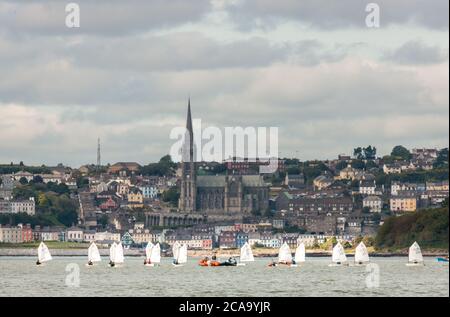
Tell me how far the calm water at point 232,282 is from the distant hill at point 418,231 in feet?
133

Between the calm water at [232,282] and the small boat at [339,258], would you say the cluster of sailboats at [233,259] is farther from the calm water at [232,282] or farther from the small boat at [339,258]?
the calm water at [232,282]

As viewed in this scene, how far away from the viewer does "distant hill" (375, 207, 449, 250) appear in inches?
5763

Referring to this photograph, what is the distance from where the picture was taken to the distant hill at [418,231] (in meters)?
146

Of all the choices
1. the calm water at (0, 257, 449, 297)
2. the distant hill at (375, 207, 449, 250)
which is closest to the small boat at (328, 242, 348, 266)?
the calm water at (0, 257, 449, 297)

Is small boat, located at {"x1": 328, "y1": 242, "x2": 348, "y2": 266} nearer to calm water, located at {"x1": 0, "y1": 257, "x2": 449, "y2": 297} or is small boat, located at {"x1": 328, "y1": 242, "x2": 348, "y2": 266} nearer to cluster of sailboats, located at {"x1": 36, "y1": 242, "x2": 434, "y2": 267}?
cluster of sailboats, located at {"x1": 36, "y1": 242, "x2": 434, "y2": 267}

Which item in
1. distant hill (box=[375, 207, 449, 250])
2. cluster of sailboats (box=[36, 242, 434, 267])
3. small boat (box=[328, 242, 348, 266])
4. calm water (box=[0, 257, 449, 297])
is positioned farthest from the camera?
distant hill (box=[375, 207, 449, 250])

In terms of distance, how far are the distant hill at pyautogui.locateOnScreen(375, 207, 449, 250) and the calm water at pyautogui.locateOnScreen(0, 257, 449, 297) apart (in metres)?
40.6

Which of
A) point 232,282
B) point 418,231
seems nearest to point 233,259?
point 232,282
